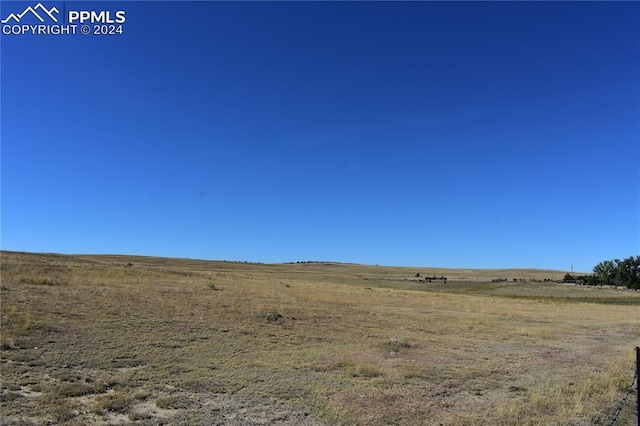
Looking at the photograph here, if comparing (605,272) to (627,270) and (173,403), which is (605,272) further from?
(173,403)

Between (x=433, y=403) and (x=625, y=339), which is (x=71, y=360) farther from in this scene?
(x=625, y=339)

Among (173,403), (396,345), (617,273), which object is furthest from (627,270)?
(173,403)

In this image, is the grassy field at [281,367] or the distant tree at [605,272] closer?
the grassy field at [281,367]

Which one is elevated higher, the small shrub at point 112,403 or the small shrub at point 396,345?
the small shrub at point 112,403

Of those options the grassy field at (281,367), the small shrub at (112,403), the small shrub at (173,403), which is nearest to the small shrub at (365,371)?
the grassy field at (281,367)

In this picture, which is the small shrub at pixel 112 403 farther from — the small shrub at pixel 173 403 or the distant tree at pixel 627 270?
the distant tree at pixel 627 270

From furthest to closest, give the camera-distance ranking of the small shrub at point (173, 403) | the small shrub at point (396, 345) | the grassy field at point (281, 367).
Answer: the small shrub at point (396, 345) < the small shrub at point (173, 403) < the grassy field at point (281, 367)

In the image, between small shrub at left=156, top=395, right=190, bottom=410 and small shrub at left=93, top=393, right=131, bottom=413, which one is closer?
A: small shrub at left=93, top=393, right=131, bottom=413

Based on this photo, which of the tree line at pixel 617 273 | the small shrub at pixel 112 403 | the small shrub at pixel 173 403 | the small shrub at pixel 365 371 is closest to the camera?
the small shrub at pixel 112 403

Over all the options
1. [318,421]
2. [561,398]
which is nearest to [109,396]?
[318,421]

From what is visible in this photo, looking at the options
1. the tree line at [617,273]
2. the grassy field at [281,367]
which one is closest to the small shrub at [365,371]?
the grassy field at [281,367]

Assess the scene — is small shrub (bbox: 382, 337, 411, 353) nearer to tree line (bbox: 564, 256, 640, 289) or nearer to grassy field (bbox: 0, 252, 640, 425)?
grassy field (bbox: 0, 252, 640, 425)

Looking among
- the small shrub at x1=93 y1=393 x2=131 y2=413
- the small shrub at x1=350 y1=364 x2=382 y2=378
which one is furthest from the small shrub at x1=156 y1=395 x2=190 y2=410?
the small shrub at x1=350 y1=364 x2=382 y2=378

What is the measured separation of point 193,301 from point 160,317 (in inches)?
223
